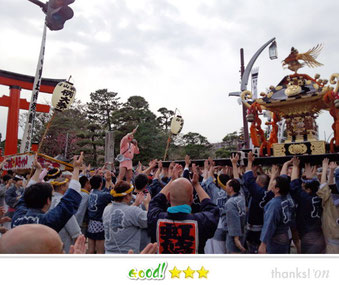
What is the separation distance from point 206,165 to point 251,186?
83 centimetres

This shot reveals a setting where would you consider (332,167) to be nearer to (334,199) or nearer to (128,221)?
(334,199)

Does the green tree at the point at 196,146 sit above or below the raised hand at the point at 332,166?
above

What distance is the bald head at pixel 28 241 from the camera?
1220 mm

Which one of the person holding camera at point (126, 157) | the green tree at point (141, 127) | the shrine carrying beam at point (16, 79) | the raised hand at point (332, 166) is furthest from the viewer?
the green tree at point (141, 127)

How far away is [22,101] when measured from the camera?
45.6 feet

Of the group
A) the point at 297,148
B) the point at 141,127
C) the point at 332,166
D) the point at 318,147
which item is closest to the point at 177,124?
the point at 297,148

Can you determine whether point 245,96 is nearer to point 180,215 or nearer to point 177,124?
point 177,124

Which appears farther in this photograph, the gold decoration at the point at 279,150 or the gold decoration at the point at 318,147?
the gold decoration at the point at 279,150

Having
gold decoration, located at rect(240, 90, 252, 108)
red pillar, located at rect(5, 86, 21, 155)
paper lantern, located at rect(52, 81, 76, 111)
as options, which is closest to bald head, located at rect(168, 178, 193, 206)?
gold decoration, located at rect(240, 90, 252, 108)

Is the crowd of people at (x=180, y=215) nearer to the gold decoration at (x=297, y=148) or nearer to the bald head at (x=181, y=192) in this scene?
the bald head at (x=181, y=192)

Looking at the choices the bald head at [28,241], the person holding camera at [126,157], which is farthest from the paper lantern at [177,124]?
the bald head at [28,241]

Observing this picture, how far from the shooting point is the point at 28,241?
1.22 meters

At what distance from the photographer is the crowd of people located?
1993 mm

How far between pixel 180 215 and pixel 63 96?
5.29 m
